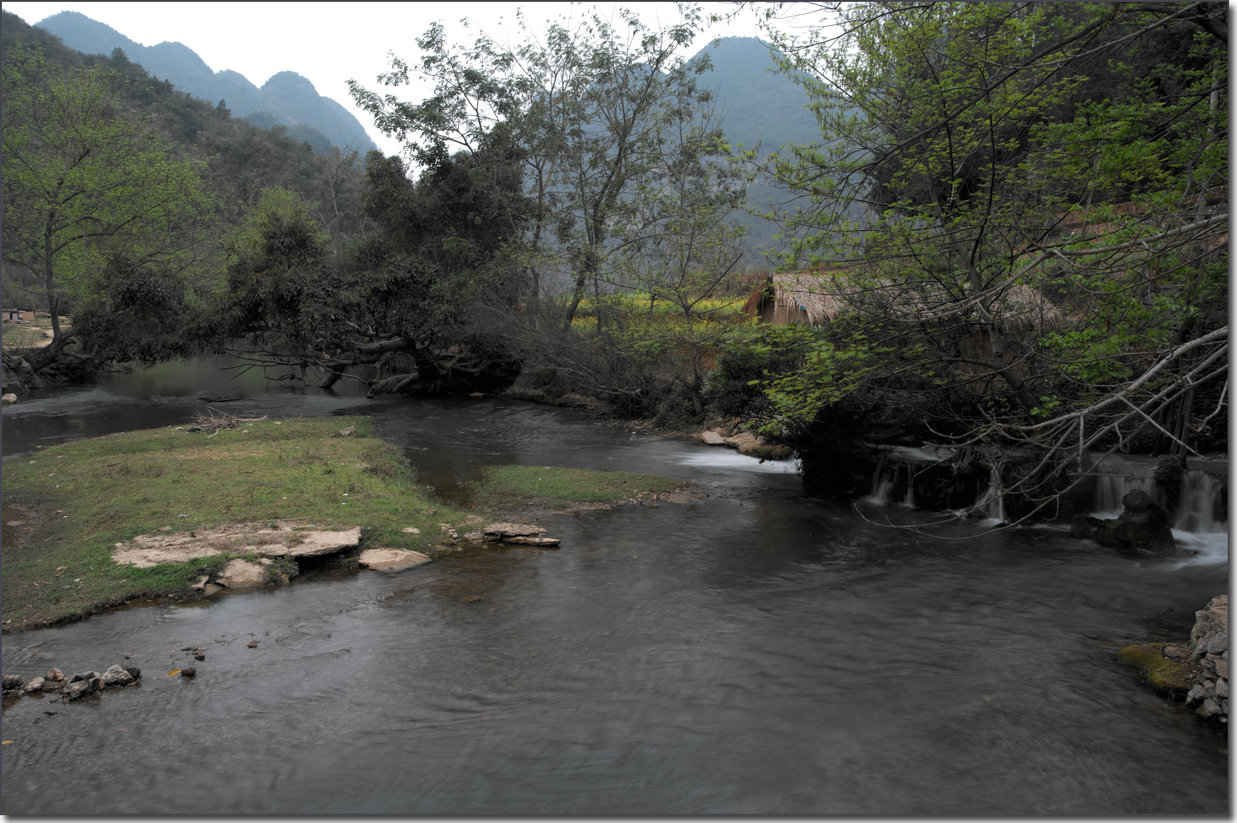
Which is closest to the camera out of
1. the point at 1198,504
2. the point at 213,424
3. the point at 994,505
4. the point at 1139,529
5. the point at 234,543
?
the point at 234,543

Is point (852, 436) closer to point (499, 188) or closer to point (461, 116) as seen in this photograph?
point (499, 188)

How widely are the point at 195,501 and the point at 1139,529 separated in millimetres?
12536

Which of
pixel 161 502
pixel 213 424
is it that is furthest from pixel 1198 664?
pixel 213 424

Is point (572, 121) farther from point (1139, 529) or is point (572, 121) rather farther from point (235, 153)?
point (235, 153)

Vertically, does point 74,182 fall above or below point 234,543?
above

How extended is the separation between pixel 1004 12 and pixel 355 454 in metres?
12.4

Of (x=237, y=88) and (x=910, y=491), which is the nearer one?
(x=910, y=491)

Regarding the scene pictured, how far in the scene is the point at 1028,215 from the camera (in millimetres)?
9312

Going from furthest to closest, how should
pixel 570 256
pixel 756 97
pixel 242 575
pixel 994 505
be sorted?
1. pixel 756 97
2. pixel 570 256
3. pixel 994 505
4. pixel 242 575

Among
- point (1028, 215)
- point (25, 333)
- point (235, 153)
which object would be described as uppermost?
point (235, 153)

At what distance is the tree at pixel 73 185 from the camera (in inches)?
1030

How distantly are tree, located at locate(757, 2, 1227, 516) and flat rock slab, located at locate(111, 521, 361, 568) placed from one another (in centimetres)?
579

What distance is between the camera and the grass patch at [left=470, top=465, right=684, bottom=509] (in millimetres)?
12211

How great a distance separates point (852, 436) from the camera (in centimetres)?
1327
